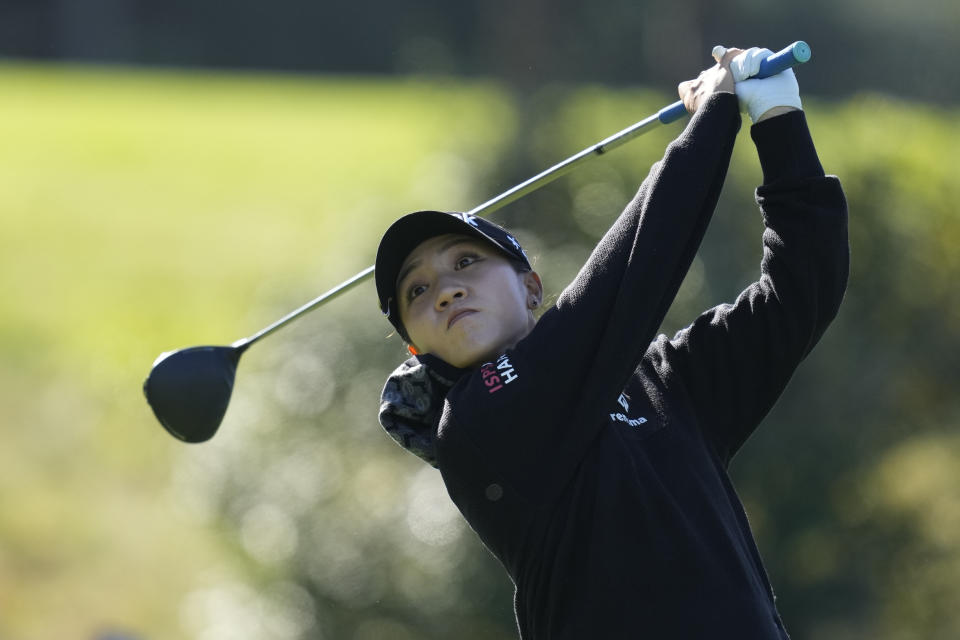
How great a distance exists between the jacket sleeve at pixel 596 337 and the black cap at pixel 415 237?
0.26 metres

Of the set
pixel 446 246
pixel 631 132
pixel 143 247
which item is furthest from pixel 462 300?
pixel 143 247

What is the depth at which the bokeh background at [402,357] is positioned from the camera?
5195 millimetres

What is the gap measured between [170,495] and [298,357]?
2.40 meters

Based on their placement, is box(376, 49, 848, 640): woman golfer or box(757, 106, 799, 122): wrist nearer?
box(376, 49, 848, 640): woman golfer

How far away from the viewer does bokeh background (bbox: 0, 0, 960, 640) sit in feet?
17.0

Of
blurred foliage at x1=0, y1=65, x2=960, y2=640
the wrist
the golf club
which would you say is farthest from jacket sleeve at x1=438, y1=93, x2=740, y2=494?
blurred foliage at x1=0, y1=65, x2=960, y2=640

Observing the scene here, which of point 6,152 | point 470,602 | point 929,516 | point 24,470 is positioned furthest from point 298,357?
point 6,152

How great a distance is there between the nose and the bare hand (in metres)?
0.48

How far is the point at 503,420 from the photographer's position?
86.6 inches

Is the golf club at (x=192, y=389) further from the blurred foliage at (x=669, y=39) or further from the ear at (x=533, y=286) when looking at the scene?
the blurred foliage at (x=669, y=39)

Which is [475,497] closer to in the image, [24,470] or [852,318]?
[852,318]

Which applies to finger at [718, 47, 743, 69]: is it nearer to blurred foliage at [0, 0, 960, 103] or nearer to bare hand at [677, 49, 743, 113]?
bare hand at [677, 49, 743, 113]

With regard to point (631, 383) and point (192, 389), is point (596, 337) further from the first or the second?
point (192, 389)

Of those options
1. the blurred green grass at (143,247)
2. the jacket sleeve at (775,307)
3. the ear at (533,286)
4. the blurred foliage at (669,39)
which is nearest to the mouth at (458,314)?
the ear at (533,286)
